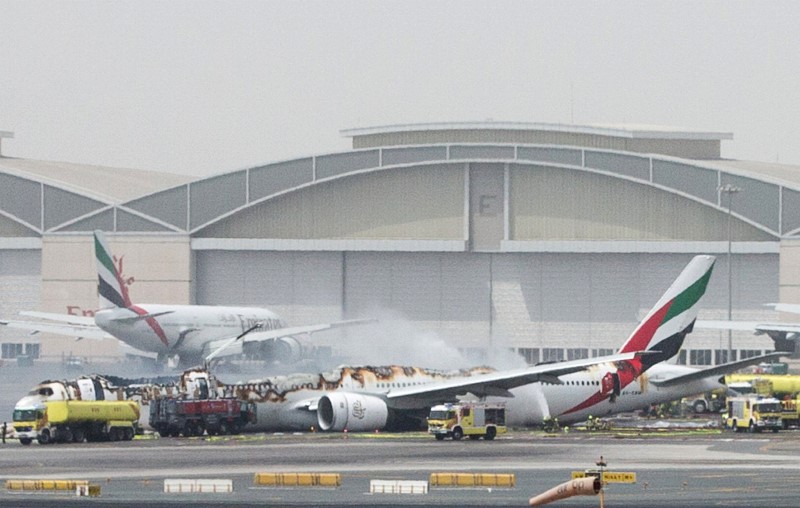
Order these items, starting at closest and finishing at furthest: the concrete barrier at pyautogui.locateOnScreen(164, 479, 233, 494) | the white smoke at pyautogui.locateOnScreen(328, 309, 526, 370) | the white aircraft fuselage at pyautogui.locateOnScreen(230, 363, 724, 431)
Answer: the concrete barrier at pyautogui.locateOnScreen(164, 479, 233, 494)
the white aircraft fuselage at pyautogui.locateOnScreen(230, 363, 724, 431)
the white smoke at pyautogui.locateOnScreen(328, 309, 526, 370)

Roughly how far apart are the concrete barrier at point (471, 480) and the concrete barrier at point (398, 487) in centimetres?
153

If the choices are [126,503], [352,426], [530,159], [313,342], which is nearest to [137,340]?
[313,342]

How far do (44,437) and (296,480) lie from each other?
938 inches

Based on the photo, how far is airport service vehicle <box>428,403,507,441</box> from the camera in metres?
70.0

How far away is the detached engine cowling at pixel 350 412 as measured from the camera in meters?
72.8

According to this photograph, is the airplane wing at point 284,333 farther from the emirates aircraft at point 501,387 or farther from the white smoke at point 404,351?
the emirates aircraft at point 501,387

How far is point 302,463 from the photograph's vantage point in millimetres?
57125

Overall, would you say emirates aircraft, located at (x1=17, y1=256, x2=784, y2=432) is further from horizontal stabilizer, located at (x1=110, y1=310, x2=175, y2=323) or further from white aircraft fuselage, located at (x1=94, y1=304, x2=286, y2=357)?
white aircraft fuselage, located at (x1=94, y1=304, x2=286, y2=357)

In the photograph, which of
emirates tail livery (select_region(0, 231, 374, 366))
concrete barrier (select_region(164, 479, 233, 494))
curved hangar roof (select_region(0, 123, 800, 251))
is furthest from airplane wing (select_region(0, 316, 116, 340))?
concrete barrier (select_region(164, 479, 233, 494))

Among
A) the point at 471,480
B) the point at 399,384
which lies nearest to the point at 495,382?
the point at 399,384

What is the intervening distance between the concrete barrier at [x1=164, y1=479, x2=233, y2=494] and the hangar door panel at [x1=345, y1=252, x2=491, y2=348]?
93.7 m

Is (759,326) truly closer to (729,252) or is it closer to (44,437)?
(729,252)

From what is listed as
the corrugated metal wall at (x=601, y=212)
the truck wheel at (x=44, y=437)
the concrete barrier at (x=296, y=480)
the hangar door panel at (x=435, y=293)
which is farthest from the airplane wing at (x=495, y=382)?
the hangar door panel at (x=435, y=293)

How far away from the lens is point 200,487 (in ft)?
155
